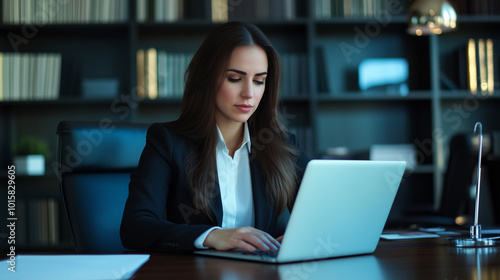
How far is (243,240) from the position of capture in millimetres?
1186

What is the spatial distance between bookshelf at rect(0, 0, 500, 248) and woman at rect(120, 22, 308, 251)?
5.41 feet

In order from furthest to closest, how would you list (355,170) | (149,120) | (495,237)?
(149,120), (495,237), (355,170)

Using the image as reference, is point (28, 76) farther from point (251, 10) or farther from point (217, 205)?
point (217, 205)

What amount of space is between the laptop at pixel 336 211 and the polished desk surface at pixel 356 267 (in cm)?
2

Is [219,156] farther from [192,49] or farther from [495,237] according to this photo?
[192,49]

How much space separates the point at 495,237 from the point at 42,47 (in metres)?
3.07

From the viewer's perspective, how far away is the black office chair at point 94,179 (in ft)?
5.59

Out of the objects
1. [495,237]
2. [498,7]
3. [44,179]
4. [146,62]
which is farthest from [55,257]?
[498,7]

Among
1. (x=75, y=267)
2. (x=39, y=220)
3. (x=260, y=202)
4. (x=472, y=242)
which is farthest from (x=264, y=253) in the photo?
(x=39, y=220)

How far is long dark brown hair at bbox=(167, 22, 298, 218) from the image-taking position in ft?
5.62

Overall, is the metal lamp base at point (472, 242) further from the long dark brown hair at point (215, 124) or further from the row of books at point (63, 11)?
the row of books at point (63, 11)

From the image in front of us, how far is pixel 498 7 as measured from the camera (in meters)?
3.59

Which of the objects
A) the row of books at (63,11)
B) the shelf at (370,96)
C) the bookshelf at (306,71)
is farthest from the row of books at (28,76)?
the shelf at (370,96)

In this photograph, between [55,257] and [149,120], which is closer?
[55,257]
